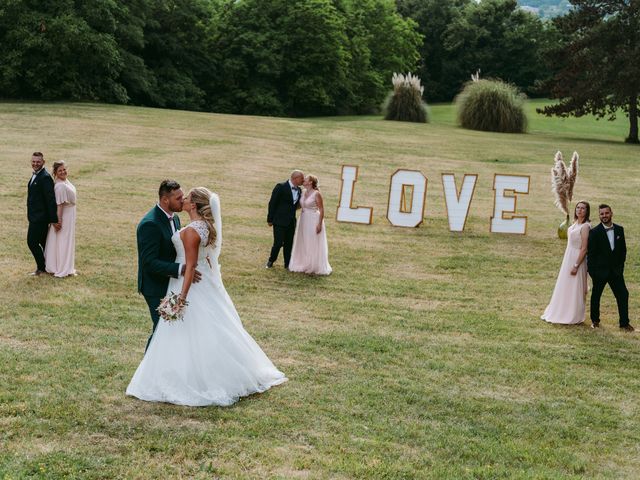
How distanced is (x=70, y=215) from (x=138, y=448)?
821 cm

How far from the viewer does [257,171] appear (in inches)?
1136

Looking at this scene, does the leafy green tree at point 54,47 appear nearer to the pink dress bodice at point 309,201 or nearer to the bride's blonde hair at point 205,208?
the pink dress bodice at point 309,201

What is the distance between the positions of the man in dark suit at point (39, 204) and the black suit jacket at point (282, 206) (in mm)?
4153

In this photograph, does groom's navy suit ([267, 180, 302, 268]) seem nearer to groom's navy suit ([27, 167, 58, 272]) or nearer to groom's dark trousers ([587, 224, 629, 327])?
groom's navy suit ([27, 167, 58, 272])

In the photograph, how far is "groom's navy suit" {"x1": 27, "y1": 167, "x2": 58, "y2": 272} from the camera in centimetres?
1462

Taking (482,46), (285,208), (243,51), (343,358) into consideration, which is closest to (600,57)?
(243,51)

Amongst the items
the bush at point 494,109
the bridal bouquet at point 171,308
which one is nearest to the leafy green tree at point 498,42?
the bush at point 494,109

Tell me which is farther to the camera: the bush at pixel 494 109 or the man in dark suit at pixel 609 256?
the bush at pixel 494 109

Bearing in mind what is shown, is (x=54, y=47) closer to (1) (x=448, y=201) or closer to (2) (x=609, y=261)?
(1) (x=448, y=201)

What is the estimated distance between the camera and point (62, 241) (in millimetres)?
14977

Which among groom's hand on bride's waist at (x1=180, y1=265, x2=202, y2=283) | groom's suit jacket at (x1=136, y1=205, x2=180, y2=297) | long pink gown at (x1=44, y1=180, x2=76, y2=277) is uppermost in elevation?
groom's suit jacket at (x1=136, y1=205, x2=180, y2=297)

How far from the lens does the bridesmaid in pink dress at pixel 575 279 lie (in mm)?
13719

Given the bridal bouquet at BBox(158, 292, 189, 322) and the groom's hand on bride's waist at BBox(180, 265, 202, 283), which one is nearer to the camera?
the bridal bouquet at BBox(158, 292, 189, 322)

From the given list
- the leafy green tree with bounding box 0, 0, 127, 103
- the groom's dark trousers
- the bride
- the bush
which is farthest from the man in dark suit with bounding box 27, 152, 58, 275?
the bush
